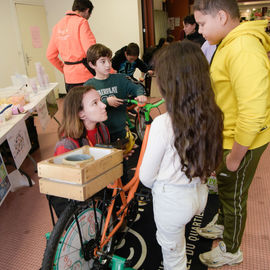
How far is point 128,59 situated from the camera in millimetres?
3738

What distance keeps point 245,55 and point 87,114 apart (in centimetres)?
85

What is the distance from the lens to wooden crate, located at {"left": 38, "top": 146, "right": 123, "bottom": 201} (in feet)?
3.05

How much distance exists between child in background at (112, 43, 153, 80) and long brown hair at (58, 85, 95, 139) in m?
2.34

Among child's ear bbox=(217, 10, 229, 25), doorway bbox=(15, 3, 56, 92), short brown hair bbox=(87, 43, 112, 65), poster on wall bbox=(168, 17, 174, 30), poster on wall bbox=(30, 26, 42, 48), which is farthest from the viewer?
poster on wall bbox=(168, 17, 174, 30)

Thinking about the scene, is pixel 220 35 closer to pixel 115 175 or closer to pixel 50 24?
pixel 115 175

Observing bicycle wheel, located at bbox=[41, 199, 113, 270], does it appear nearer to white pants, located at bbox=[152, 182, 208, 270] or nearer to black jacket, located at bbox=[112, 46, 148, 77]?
white pants, located at bbox=[152, 182, 208, 270]

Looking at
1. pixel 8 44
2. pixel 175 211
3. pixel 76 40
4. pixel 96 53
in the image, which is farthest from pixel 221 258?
pixel 8 44

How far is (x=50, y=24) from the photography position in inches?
235

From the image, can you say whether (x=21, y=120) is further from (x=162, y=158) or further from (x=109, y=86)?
(x=162, y=158)

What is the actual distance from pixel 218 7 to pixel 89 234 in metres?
1.22

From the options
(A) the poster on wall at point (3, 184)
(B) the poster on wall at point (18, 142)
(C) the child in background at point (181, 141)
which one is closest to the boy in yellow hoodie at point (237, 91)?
(C) the child in background at point (181, 141)

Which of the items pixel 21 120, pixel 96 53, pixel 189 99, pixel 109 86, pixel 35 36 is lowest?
pixel 21 120

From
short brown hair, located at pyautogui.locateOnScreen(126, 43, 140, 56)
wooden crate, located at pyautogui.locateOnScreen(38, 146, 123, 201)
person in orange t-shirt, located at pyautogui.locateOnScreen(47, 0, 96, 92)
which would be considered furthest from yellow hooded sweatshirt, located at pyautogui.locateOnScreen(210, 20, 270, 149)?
short brown hair, located at pyautogui.locateOnScreen(126, 43, 140, 56)

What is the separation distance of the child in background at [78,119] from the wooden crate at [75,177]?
11.9 inches
